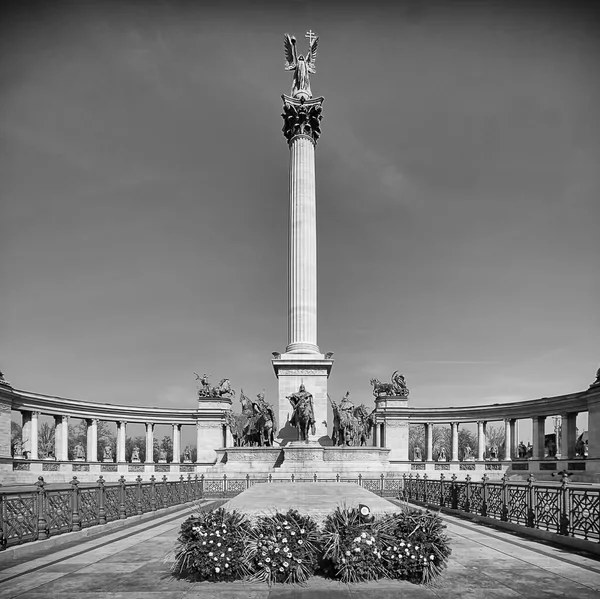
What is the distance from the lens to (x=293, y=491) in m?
A: 14.1

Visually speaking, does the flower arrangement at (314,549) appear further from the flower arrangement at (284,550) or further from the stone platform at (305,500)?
the stone platform at (305,500)

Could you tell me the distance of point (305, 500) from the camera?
12.6 m

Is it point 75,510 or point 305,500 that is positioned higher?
point 305,500

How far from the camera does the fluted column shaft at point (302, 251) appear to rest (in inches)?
1519

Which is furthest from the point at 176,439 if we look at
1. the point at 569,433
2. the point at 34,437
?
the point at 569,433

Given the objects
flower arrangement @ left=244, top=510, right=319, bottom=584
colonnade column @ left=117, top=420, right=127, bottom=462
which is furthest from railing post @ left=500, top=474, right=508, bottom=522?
colonnade column @ left=117, top=420, right=127, bottom=462

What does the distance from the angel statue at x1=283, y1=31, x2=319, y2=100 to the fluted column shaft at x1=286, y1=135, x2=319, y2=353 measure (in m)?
4.68

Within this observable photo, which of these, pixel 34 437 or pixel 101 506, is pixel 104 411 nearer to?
pixel 34 437

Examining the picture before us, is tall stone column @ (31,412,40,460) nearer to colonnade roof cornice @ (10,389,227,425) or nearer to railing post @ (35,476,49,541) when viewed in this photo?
colonnade roof cornice @ (10,389,227,425)

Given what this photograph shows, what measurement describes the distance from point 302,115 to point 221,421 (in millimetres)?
37508

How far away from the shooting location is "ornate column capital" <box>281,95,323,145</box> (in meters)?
42.3

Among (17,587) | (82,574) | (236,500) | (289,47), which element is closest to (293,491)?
(236,500)

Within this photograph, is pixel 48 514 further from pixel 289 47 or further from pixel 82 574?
pixel 289 47

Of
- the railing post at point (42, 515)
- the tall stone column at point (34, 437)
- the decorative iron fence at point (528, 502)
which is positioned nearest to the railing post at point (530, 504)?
the decorative iron fence at point (528, 502)
